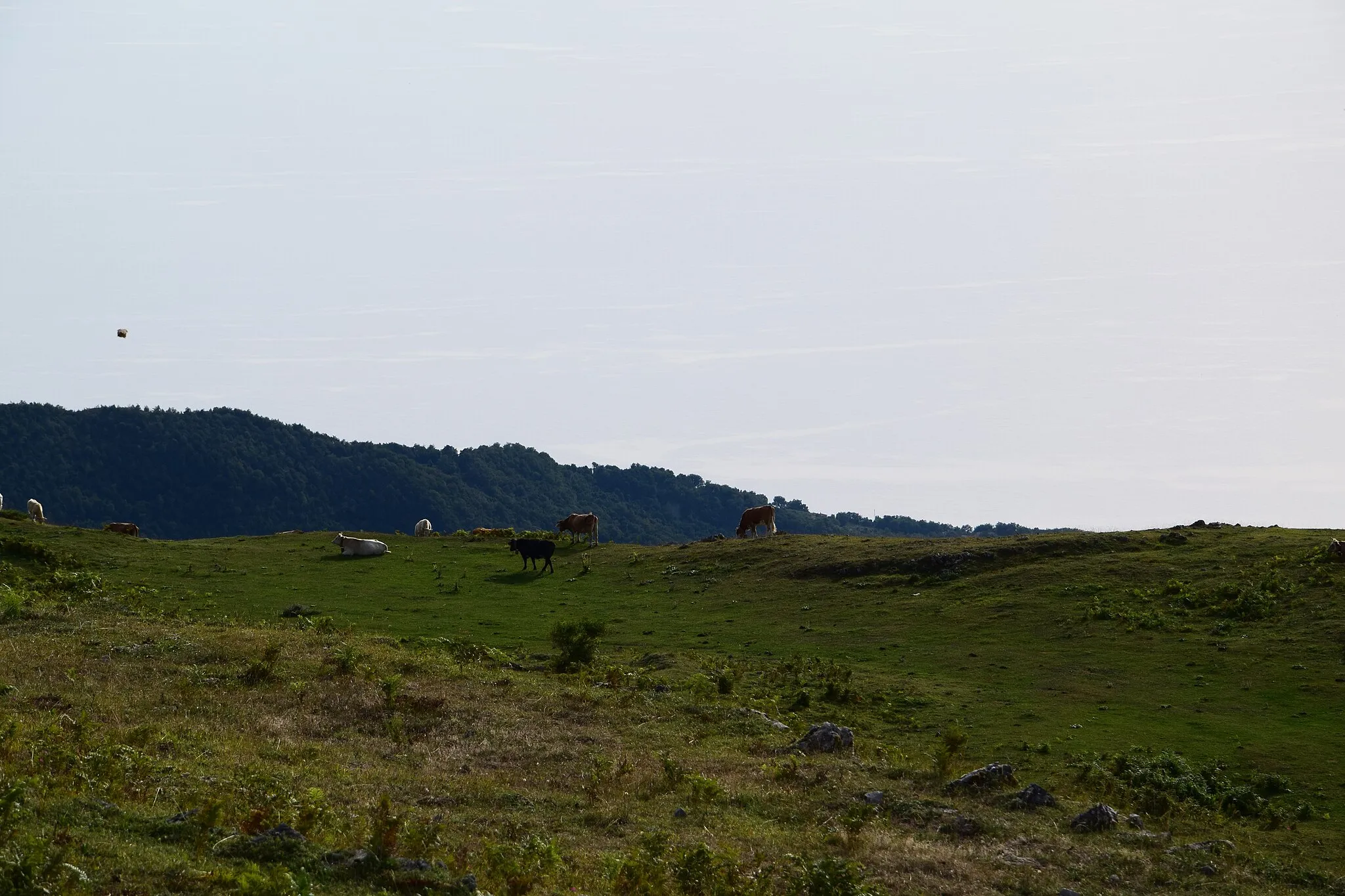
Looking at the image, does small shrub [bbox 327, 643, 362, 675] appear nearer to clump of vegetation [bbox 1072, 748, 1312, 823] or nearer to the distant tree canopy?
clump of vegetation [bbox 1072, 748, 1312, 823]

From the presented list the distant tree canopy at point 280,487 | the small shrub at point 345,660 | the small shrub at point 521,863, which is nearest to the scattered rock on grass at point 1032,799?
the small shrub at point 521,863

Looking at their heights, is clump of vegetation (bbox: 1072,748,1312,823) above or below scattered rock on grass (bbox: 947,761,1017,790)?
below

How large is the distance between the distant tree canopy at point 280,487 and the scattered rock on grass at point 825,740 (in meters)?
106

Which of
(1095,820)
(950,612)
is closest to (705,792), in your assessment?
(1095,820)

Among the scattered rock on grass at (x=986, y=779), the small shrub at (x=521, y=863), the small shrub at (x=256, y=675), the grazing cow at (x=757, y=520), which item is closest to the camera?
the small shrub at (x=521, y=863)

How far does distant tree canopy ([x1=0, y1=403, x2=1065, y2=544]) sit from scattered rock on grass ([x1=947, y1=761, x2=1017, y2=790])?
359 feet

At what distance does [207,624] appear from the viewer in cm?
3378

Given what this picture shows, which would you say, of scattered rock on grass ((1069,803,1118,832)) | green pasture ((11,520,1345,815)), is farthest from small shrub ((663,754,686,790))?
green pasture ((11,520,1345,815))

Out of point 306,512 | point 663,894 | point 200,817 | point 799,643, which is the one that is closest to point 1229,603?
point 799,643

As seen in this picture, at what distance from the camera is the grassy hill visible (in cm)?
1369

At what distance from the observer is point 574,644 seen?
31969 millimetres

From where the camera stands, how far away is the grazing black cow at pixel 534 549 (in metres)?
51.1

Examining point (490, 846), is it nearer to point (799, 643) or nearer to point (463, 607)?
point (799, 643)

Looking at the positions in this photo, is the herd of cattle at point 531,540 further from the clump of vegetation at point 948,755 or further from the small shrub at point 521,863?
the small shrub at point 521,863
